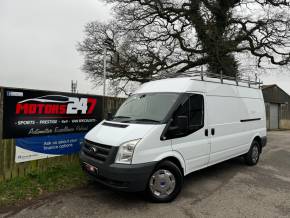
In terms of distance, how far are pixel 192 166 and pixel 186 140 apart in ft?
2.08

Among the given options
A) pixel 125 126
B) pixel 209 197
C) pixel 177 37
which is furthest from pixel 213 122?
pixel 177 37

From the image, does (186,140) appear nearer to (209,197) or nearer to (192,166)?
(192,166)

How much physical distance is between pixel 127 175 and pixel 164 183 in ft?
2.76

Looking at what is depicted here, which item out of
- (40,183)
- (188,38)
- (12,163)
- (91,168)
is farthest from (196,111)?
(188,38)

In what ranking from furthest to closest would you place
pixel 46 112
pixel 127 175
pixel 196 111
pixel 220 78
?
pixel 220 78 < pixel 46 112 < pixel 196 111 < pixel 127 175

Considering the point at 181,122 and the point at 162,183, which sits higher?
the point at 181,122

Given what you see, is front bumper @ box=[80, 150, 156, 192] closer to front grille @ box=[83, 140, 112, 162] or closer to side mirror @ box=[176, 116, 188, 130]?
front grille @ box=[83, 140, 112, 162]

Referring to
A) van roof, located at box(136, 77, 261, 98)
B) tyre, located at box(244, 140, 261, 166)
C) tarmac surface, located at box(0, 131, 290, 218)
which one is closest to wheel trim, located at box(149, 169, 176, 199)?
tarmac surface, located at box(0, 131, 290, 218)

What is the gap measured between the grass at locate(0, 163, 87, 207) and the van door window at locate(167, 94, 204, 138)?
251cm

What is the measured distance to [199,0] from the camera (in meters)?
14.0

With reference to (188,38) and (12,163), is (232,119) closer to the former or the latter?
(12,163)

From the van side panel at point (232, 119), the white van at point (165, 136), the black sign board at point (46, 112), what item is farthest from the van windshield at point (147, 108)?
the black sign board at point (46, 112)

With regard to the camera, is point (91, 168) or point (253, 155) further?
point (253, 155)

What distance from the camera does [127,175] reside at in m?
3.71
